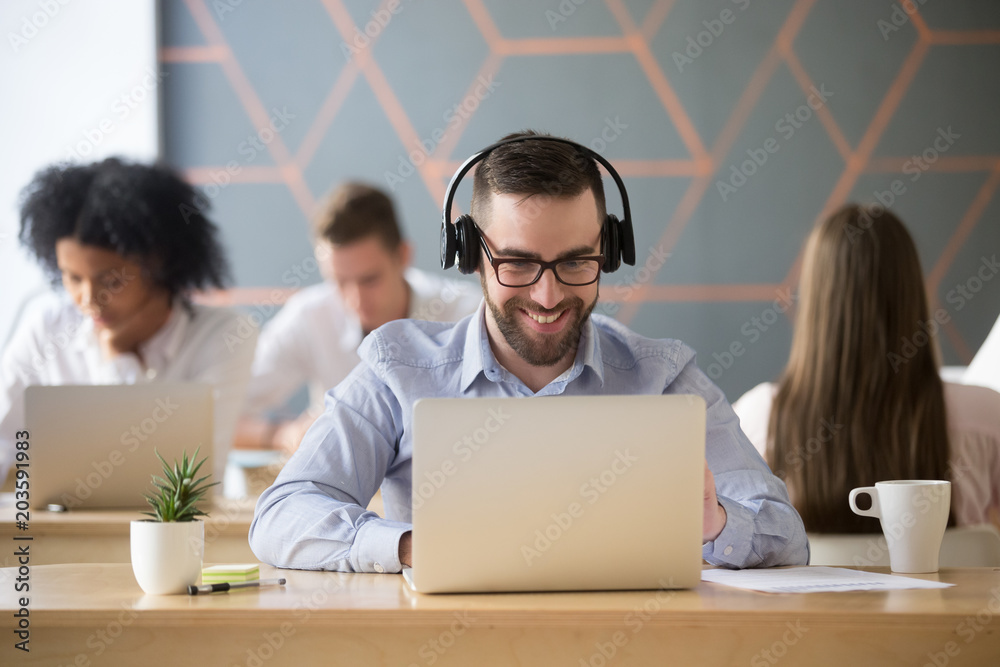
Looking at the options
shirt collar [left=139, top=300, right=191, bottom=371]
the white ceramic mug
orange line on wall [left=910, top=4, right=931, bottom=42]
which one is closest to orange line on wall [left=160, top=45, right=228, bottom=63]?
shirt collar [left=139, top=300, right=191, bottom=371]

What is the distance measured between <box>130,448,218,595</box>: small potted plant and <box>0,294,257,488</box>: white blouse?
62.8 inches

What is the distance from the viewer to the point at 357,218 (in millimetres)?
3098

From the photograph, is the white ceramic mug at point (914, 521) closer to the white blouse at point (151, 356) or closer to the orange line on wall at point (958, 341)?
the white blouse at point (151, 356)

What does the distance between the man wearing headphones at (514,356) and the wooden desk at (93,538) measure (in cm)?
40

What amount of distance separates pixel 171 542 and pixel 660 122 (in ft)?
10.9

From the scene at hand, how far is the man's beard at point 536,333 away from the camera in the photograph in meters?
1.45

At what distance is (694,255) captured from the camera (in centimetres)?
407

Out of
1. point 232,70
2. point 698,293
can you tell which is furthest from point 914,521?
point 232,70

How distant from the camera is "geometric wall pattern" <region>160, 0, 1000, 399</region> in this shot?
3996 mm

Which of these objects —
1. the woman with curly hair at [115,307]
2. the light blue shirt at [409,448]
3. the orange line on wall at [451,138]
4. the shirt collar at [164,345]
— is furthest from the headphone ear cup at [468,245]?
the orange line on wall at [451,138]

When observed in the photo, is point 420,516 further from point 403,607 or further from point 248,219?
point 248,219

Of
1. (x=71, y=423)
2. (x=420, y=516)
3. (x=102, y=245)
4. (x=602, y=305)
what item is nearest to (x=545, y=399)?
(x=420, y=516)

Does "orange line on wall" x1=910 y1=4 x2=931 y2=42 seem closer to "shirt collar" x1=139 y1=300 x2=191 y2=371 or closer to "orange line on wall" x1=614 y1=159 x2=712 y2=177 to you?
"orange line on wall" x1=614 y1=159 x2=712 y2=177

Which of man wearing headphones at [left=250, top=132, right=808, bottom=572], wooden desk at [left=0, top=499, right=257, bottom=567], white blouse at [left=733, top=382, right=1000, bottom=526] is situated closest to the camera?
man wearing headphones at [left=250, top=132, right=808, bottom=572]
